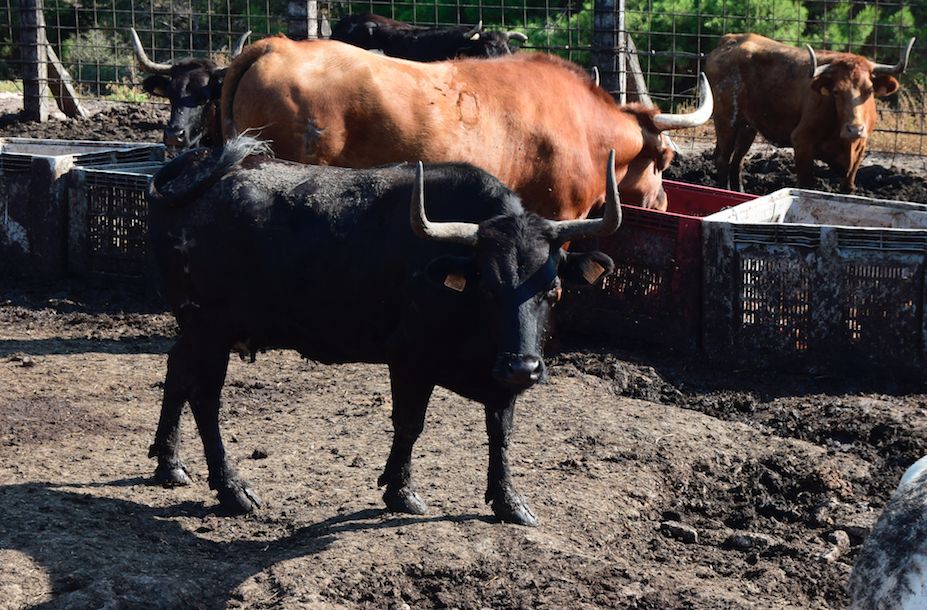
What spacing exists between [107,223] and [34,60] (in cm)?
616

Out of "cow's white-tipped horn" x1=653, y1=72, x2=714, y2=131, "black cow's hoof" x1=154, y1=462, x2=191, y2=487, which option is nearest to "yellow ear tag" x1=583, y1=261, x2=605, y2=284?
"black cow's hoof" x1=154, y1=462, x2=191, y2=487

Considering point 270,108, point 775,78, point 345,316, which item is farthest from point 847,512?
point 775,78

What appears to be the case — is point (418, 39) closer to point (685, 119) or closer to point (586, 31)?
point (586, 31)

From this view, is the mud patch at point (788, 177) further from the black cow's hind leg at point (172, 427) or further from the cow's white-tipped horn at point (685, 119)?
the black cow's hind leg at point (172, 427)

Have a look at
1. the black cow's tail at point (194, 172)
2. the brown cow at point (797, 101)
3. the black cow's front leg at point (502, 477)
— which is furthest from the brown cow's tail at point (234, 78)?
the brown cow at point (797, 101)

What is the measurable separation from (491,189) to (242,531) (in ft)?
6.10

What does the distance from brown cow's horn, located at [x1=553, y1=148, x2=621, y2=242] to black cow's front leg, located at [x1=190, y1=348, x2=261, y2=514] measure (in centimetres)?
165

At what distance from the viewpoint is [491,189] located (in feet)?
18.6

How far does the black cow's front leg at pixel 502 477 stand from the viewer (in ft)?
18.9

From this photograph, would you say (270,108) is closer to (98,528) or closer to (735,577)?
(98,528)

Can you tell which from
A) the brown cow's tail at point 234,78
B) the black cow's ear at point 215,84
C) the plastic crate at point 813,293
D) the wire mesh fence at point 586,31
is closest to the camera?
the plastic crate at point 813,293

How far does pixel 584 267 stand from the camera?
5.57 meters

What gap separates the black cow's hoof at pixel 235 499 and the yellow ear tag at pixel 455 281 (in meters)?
1.47

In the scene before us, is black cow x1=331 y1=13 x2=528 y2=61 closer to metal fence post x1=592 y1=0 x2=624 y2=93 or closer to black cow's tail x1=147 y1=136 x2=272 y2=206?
metal fence post x1=592 y1=0 x2=624 y2=93
